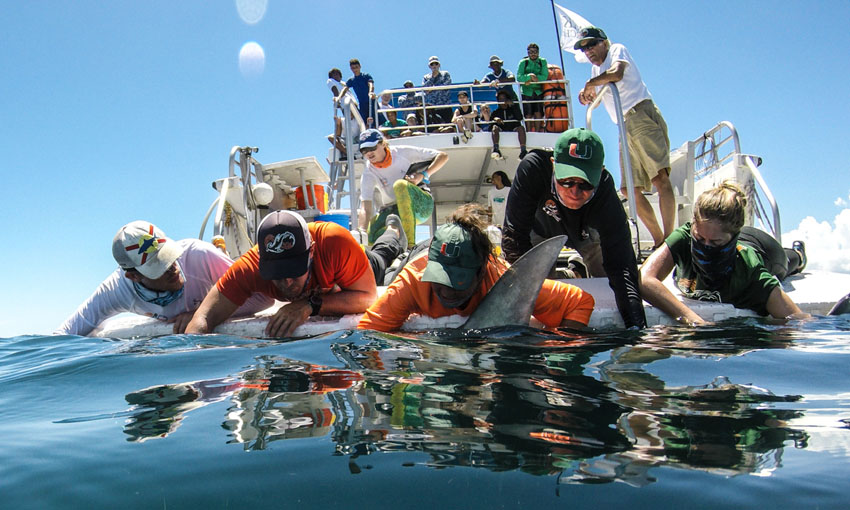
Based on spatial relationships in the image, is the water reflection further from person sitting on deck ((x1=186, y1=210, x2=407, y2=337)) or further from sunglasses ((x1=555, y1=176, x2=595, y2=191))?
sunglasses ((x1=555, y1=176, x2=595, y2=191))

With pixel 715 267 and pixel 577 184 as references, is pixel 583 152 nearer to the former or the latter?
pixel 577 184

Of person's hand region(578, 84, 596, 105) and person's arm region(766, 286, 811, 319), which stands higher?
person's hand region(578, 84, 596, 105)

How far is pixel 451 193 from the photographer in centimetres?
1306

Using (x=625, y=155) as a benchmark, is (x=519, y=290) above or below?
below

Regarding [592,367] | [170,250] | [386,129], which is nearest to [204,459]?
[592,367]

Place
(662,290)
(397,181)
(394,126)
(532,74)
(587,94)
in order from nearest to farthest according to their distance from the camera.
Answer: (662,290)
(587,94)
(397,181)
(532,74)
(394,126)

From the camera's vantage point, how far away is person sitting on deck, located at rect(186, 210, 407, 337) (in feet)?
11.9

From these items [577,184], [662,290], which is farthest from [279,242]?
[662,290]

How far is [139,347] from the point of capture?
349 centimetres

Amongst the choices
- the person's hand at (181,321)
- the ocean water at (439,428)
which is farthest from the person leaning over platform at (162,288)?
the ocean water at (439,428)

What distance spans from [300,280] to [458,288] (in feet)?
3.71

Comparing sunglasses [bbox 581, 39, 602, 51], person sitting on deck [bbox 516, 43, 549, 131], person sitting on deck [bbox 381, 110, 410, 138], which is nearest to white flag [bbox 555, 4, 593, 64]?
sunglasses [bbox 581, 39, 602, 51]

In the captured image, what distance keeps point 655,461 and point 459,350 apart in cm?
161

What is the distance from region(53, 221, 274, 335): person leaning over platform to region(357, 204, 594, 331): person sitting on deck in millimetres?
1458
